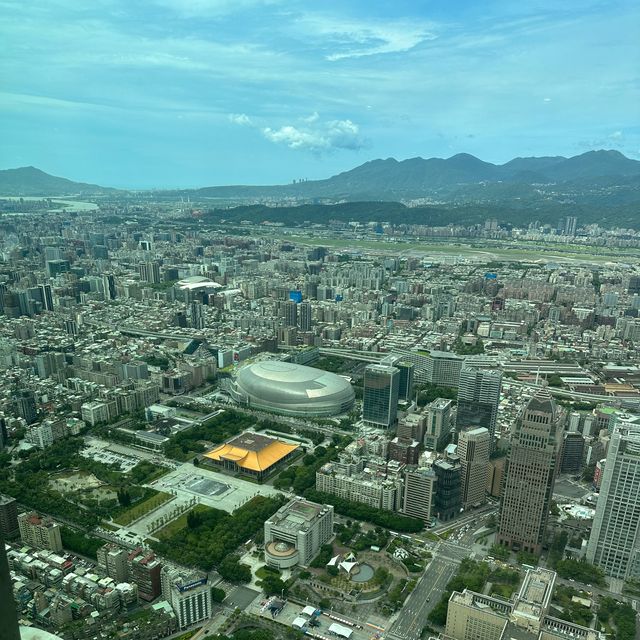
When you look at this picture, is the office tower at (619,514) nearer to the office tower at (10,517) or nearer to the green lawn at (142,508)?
the green lawn at (142,508)

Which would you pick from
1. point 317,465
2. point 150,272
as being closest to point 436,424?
point 317,465

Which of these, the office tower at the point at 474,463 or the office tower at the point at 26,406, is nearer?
the office tower at the point at 474,463

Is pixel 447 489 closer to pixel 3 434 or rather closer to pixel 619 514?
pixel 619 514

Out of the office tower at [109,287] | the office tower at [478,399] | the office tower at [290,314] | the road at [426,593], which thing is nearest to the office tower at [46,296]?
the office tower at [109,287]

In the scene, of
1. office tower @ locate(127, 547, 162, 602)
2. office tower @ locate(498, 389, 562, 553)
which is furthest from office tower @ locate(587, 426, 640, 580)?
office tower @ locate(127, 547, 162, 602)

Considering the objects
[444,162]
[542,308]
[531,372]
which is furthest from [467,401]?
[444,162]

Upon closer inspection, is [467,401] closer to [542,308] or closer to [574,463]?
[574,463]
